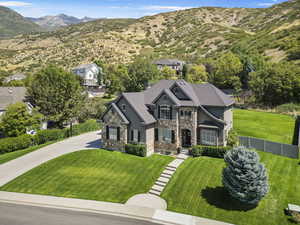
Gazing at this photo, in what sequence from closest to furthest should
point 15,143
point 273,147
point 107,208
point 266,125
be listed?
point 107,208, point 273,147, point 15,143, point 266,125

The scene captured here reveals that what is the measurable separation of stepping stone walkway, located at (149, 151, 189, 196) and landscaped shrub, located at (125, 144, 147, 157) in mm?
3885

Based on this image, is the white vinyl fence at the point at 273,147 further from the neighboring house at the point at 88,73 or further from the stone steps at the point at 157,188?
the neighboring house at the point at 88,73

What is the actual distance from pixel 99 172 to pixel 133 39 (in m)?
172

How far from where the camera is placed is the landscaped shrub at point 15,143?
34522 millimetres

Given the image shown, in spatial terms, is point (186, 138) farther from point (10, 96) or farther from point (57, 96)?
point (10, 96)

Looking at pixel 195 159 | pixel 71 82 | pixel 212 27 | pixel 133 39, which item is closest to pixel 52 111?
pixel 71 82

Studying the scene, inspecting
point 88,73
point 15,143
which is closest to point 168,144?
point 15,143

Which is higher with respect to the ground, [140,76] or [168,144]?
[140,76]

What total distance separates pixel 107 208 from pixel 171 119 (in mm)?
13779

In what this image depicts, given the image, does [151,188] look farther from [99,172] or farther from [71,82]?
[71,82]

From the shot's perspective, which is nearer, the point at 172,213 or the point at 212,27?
the point at 172,213

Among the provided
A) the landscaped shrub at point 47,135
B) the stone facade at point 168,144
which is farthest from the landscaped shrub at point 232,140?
the landscaped shrub at point 47,135

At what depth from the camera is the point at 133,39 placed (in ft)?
607

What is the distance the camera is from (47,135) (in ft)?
127
